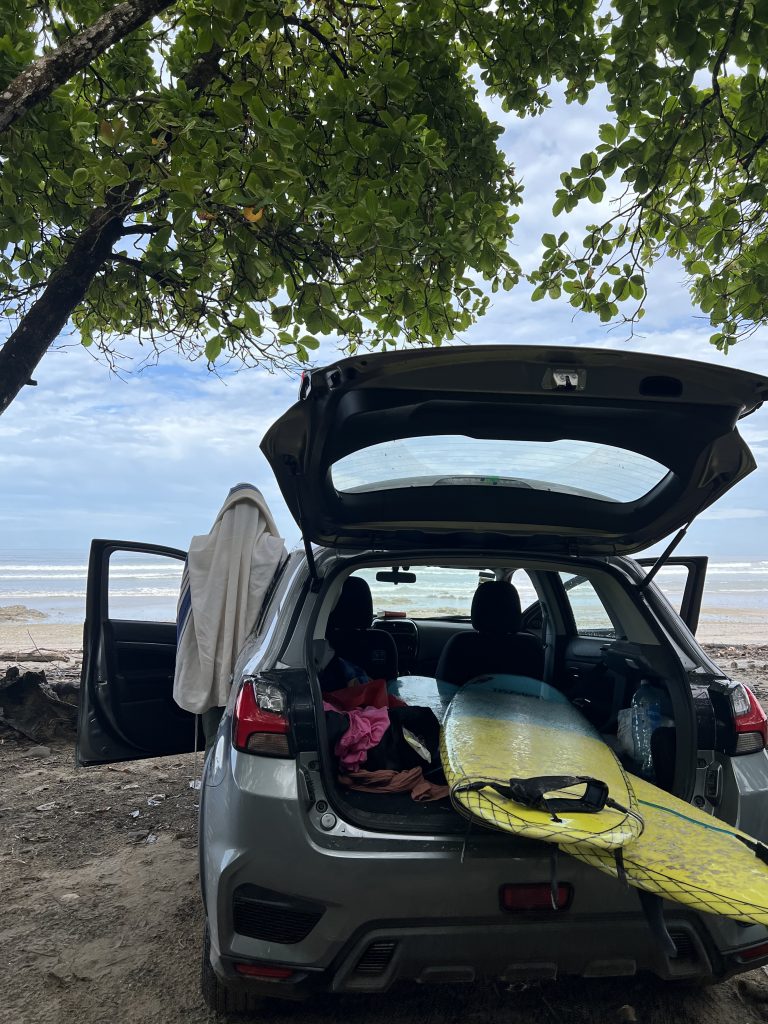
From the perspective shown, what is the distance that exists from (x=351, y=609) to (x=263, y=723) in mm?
1532

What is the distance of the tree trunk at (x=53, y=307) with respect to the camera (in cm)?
512

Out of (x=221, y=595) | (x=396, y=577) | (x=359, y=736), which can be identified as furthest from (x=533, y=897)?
(x=396, y=577)

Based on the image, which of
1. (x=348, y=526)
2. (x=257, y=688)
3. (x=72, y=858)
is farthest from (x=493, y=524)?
(x=72, y=858)

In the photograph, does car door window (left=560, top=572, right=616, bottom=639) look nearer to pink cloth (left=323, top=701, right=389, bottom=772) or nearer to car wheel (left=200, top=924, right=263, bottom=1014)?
pink cloth (left=323, top=701, right=389, bottom=772)

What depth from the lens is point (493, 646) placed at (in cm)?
351

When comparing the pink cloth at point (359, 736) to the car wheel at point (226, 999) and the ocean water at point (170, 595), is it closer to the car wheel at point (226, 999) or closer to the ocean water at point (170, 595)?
the car wheel at point (226, 999)

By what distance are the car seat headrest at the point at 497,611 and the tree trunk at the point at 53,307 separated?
3.90 m

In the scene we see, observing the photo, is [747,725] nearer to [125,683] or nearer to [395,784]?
[395,784]

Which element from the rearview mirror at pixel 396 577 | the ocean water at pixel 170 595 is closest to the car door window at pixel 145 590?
the ocean water at pixel 170 595

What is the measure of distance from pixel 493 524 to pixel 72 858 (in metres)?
2.88

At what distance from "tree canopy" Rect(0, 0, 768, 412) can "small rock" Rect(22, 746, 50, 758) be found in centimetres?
281

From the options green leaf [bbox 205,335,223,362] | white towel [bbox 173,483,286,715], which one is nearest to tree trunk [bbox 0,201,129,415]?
A: green leaf [bbox 205,335,223,362]

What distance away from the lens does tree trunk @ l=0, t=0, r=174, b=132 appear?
11.7ft

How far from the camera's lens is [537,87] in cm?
551
